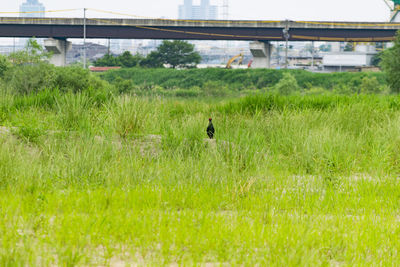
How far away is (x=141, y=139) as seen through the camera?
9.08 m

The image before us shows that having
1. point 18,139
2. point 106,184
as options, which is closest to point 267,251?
point 106,184

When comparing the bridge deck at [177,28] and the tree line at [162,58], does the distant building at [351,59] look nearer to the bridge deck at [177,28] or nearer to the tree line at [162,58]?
the bridge deck at [177,28]

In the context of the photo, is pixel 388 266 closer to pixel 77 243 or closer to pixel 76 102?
pixel 77 243

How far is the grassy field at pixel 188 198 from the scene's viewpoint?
14.0ft

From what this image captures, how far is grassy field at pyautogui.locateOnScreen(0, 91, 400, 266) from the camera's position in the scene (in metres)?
4.28

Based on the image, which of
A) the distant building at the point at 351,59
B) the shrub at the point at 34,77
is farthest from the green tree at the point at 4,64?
the distant building at the point at 351,59

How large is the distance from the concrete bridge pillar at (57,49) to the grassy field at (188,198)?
56.3 meters

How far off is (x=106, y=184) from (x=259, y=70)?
2176 inches

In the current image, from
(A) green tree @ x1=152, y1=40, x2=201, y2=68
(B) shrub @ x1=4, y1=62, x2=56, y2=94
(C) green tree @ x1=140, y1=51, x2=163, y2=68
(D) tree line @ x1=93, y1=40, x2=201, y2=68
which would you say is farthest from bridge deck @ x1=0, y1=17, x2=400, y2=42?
(B) shrub @ x1=4, y1=62, x2=56, y2=94

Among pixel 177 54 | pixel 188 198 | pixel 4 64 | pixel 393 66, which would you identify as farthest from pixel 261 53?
pixel 188 198

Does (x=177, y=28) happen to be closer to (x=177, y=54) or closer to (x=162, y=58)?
(x=162, y=58)

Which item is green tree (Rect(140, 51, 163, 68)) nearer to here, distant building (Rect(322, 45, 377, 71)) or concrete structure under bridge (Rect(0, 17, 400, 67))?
concrete structure under bridge (Rect(0, 17, 400, 67))

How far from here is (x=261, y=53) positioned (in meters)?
64.6

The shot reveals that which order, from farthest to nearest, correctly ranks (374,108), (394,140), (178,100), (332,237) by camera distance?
(178,100) → (374,108) → (394,140) → (332,237)
